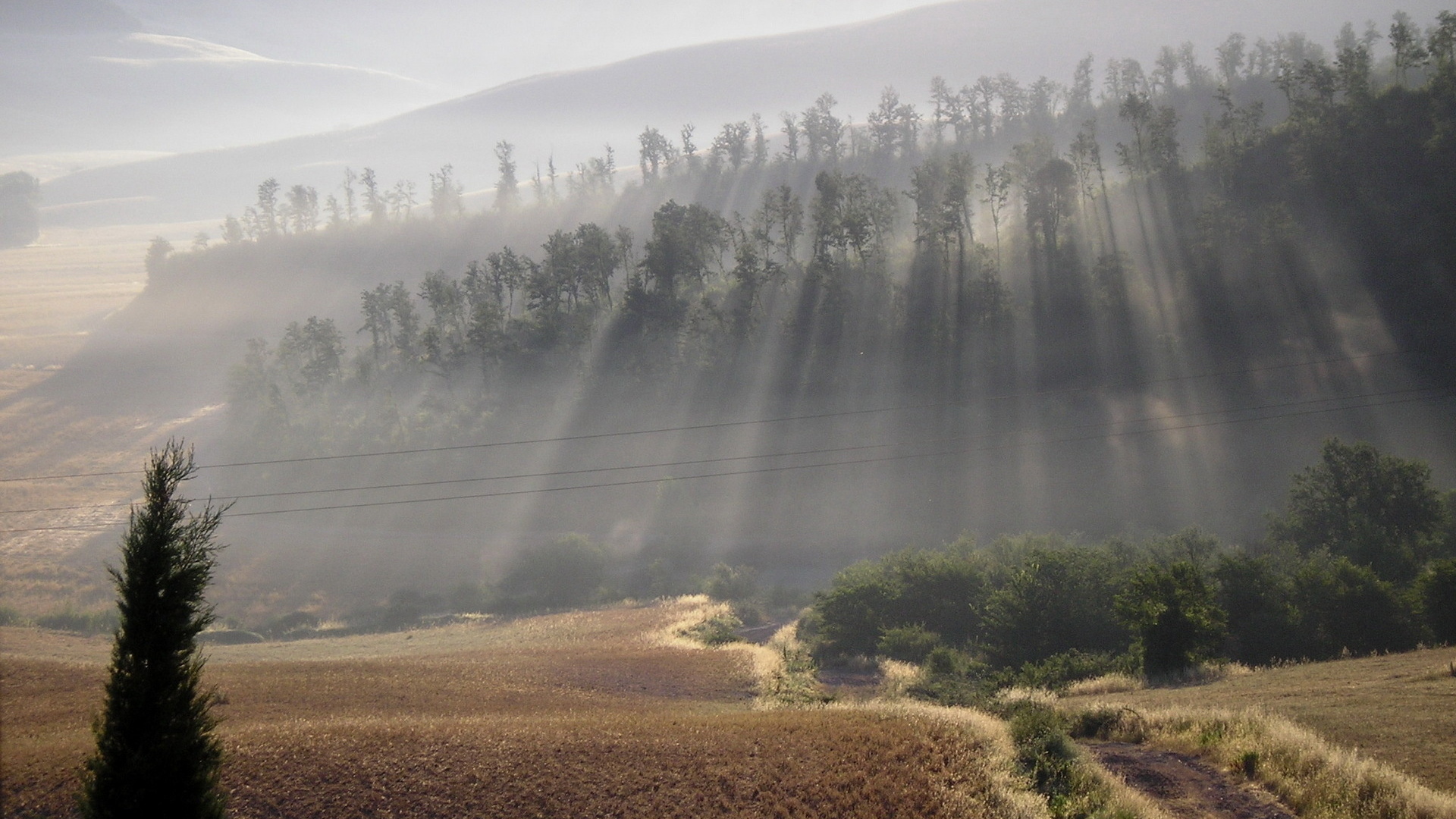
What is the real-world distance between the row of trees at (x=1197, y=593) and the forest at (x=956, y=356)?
16303mm

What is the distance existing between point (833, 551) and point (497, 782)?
58.2 meters

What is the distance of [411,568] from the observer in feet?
241

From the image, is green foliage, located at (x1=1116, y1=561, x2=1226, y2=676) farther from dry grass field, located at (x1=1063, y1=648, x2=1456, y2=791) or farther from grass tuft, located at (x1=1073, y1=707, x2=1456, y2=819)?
grass tuft, located at (x1=1073, y1=707, x2=1456, y2=819)

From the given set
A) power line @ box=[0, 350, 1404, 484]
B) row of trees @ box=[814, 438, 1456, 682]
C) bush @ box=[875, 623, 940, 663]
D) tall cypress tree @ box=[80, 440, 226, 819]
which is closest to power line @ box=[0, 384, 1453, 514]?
power line @ box=[0, 350, 1404, 484]

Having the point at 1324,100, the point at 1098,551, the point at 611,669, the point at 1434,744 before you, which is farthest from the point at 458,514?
the point at 1324,100

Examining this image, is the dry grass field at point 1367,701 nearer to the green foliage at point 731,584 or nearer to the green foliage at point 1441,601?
the green foliage at point 1441,601

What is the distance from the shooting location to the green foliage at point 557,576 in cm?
6588

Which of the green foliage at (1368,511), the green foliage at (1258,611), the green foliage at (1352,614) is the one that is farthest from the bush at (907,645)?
the green foliage at (1368,511)

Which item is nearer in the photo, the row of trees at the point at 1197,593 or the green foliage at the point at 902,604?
the row of trees at the point at 1197,593

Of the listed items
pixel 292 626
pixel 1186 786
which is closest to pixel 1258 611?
pixel 1186 786

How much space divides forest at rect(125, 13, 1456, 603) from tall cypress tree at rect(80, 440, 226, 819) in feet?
206

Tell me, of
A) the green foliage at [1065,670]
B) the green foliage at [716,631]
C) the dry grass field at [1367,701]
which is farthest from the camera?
the green foliage at [716,631]

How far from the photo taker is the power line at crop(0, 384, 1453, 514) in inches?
2533

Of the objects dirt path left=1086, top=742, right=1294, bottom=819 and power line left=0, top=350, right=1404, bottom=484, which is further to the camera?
power line left=0, top=350, right=1404, bottom=484
